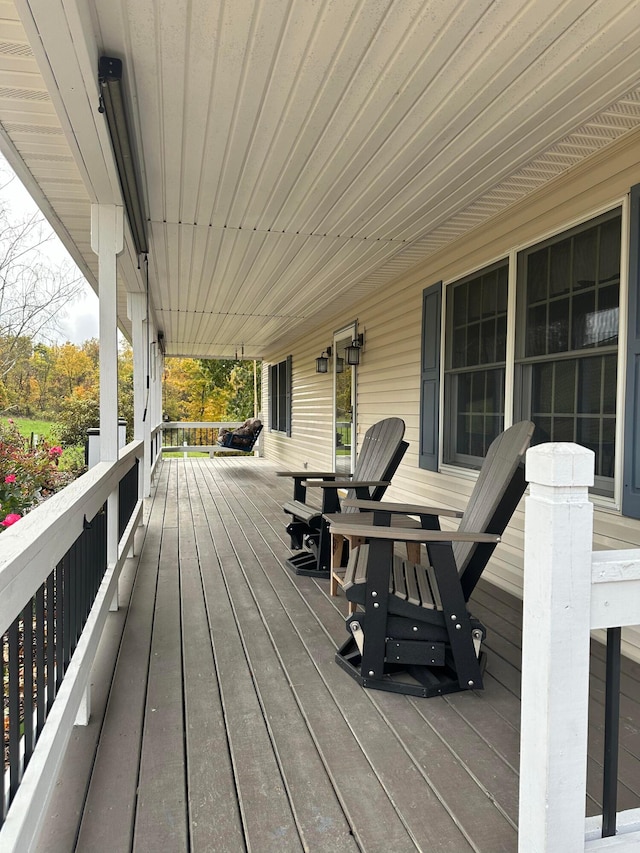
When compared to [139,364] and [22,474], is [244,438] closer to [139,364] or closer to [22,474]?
[139,364]

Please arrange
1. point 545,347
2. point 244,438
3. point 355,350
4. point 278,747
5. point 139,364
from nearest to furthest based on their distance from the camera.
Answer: point 278,747, point 545,347, point 139,364, point 355,350, point 244,438

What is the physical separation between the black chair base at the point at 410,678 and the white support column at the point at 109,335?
1.37 metres

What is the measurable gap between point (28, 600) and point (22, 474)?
11.6ft

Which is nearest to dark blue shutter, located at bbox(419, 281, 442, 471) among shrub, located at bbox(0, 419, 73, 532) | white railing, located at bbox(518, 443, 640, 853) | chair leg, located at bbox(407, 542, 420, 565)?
chair leg, located at bbox(407, 542, 420, 565)

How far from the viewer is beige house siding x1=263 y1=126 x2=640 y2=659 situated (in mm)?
2637

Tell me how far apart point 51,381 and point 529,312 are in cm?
710

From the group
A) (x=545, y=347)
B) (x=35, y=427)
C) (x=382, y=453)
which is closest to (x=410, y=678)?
(x=382, y=453)

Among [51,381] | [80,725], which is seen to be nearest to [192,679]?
[80,725]

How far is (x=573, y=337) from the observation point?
9.52 ft

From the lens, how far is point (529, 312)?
128 inches

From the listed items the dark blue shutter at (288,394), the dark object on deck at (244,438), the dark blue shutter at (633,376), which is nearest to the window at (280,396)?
the dark blue shutter at (288,394)

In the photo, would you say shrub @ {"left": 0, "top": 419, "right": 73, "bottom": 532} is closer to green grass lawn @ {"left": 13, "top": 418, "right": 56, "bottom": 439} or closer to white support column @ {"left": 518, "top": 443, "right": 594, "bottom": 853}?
green grass lawn @ {"left": 13, "top": 418, "right": 56, "bottom": 439}

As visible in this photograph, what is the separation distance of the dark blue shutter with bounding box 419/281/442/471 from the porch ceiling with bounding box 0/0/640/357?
0.61 m

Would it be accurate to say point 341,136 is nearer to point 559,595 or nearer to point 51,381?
point 559,595
